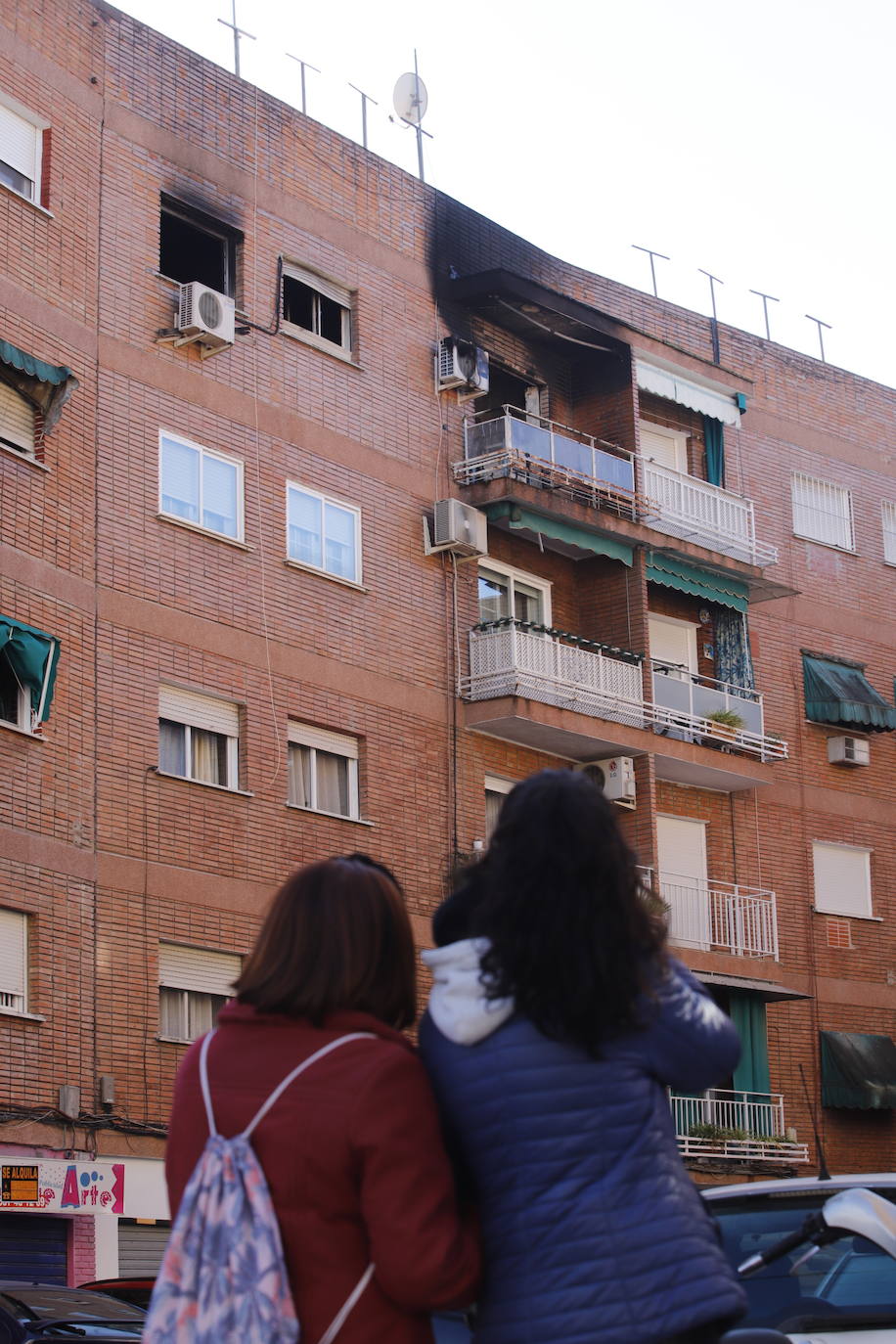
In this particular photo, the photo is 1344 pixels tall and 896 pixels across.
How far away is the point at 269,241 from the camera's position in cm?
2611

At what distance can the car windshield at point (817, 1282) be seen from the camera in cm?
578

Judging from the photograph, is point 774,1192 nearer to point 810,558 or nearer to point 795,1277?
point 795,1277

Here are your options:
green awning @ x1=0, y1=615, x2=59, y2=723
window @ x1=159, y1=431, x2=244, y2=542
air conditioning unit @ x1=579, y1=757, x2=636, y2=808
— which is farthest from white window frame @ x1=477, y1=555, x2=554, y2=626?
green awning @ x1=0, y1=615, x2=59, y2=723

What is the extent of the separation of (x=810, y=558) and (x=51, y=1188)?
59.8 feet

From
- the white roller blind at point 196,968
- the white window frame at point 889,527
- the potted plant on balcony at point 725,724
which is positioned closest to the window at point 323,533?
the white roller blind at point 196,968

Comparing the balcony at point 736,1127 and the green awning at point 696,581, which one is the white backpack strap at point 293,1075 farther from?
the green awning at point 696,581

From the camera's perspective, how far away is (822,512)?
3444 centimetres

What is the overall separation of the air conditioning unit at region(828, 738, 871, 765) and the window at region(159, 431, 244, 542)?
40.6 ft

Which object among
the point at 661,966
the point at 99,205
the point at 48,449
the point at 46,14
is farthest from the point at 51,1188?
the point at 661,966

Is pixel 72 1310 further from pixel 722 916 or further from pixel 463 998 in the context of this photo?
pixel 722 916

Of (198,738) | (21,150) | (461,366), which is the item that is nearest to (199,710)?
(198,738)

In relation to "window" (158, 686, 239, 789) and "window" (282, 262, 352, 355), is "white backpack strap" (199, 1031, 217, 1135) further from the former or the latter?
"window" (282, 262, 352, 355)

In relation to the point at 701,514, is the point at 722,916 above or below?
below

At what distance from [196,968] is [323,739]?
370 cm
